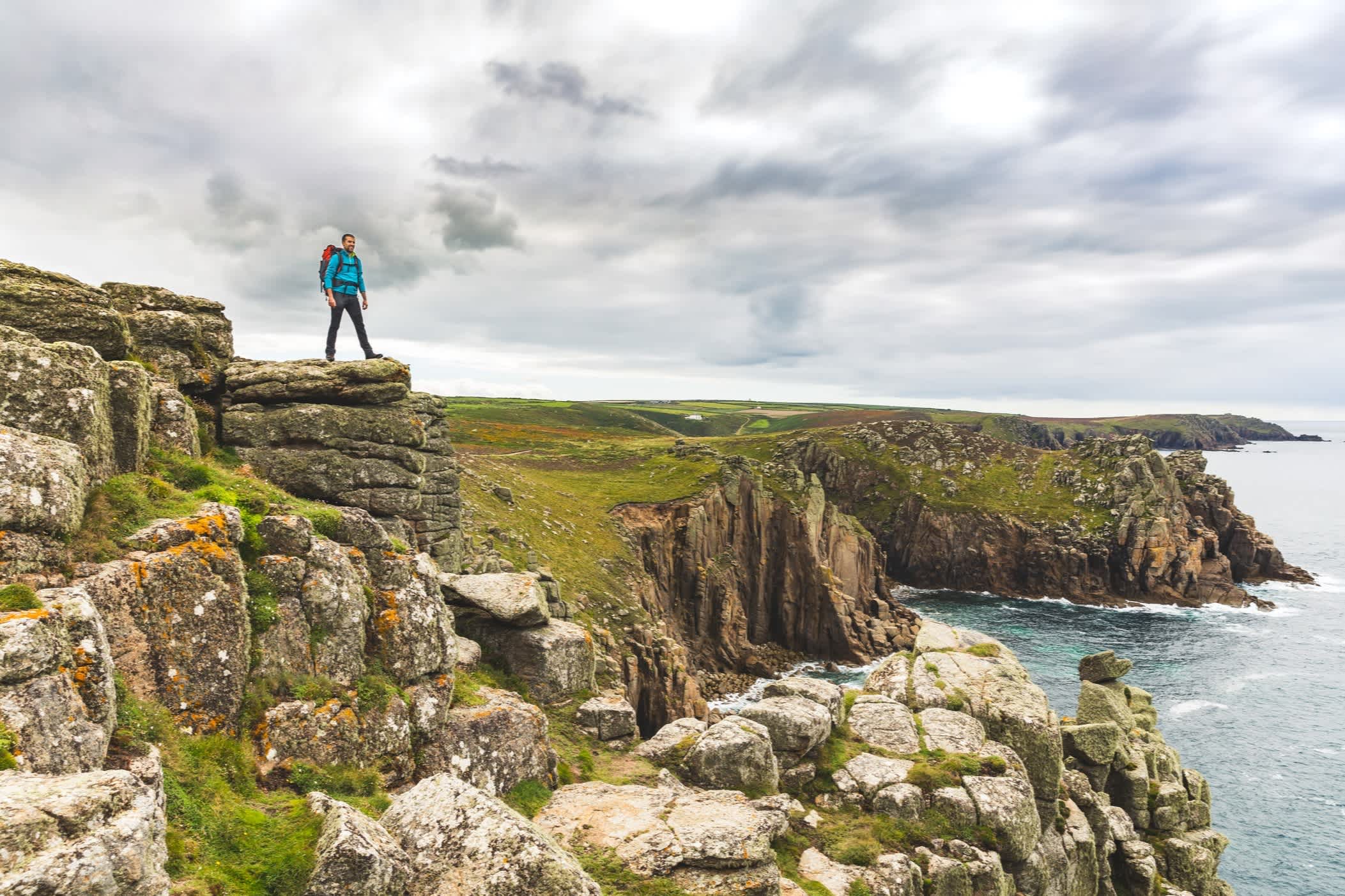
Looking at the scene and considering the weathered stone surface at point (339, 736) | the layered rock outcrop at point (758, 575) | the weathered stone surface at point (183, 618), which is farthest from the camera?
the layered rock outcrop at point (758, 575)

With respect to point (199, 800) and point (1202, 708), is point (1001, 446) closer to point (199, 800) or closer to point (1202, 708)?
point (1202, 708)

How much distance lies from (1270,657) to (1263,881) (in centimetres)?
5441

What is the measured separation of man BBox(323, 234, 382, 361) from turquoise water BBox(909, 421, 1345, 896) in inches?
2492

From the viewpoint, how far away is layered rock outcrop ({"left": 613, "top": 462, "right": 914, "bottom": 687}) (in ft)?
242

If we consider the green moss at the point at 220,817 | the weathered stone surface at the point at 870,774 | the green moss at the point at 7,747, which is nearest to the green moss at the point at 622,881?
the green moss at the point at 220,817

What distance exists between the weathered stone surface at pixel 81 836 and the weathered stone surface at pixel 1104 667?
46.3m

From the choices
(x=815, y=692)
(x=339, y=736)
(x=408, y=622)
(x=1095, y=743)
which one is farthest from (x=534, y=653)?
(x=1095, y=743)

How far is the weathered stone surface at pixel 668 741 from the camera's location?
907 inches

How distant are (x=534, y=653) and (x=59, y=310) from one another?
17.7 m

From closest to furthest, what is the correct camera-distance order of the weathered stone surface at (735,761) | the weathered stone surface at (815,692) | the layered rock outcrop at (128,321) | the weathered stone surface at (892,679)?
1. the layered rock outcrop at (128,321)
2. the weathered stone surface at (735,761)
3. the weathered stone surface at (815,692)
4. the weathered stone surface at (892,679)

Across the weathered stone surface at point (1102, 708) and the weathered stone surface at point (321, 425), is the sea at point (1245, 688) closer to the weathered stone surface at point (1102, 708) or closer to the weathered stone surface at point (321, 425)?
the weathered stone surface at point (1102, 708)

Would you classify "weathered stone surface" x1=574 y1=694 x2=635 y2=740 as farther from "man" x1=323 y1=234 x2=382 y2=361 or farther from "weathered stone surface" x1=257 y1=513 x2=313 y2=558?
"man" x1=323 y1=234 x2=382 y2=361

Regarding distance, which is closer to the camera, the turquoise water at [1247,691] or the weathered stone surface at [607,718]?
the weathered stone surface at [607,718]

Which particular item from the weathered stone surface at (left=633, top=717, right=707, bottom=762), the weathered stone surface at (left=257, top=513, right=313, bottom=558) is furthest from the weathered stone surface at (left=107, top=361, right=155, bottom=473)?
the weathered stone surface at (left=633, top=717, right=707, bottom=762)
